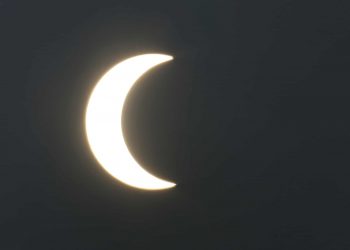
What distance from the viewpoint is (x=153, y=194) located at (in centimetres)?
293

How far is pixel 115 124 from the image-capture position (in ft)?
9.80

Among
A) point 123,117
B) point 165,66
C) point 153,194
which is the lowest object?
point 153,194

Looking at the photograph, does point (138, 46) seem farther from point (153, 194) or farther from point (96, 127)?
point (153, 194)

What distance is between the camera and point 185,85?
2.97 meters

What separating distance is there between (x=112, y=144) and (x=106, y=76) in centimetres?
40

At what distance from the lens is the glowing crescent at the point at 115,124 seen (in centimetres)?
295

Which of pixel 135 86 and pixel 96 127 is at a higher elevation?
pixel 135 86

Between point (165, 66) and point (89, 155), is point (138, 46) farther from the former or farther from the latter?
point (89, 155)

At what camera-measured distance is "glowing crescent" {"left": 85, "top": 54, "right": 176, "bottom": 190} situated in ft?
9.68

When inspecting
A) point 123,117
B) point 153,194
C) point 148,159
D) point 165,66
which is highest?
point 165,66

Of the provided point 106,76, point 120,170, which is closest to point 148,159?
point 120,170

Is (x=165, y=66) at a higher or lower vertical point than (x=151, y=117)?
higher

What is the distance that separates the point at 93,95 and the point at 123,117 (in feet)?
0.71

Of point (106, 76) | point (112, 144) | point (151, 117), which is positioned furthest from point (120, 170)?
point (106, 76)
